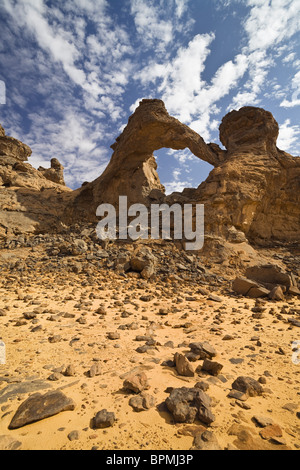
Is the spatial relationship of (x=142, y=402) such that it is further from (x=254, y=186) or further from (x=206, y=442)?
(x=254, y=186)

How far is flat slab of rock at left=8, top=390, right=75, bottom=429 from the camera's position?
180 cm

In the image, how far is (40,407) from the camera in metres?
1.94

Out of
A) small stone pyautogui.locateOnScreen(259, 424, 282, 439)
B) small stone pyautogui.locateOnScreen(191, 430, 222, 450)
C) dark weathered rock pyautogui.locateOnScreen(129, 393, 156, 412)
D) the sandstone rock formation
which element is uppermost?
the sandstone rock formation

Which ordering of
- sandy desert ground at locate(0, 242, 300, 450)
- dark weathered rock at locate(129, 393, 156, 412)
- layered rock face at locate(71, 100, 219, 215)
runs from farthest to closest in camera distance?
1. layered rock face at locate(71, 100, 219, 215)
2. dark weathered rock at locate(129, 393, 156, 412)
3. sandy desert ground at locate(0, 242, 300, 450)

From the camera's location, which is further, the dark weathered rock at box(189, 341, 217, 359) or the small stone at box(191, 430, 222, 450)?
the dark weathered rock at box(189, 341, 217, 359)

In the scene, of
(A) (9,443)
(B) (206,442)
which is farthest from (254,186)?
(A) (9,443)

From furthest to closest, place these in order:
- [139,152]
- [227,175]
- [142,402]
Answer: [139,152] < [227,175] < [142,402]

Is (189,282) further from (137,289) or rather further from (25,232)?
(25,232)

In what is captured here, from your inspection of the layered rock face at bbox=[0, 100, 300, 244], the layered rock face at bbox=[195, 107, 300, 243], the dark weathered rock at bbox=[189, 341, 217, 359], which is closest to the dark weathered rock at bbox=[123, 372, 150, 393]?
the dark weathered rock at bbox=[189, 341, 217, 359]

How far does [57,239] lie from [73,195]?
19.2ft

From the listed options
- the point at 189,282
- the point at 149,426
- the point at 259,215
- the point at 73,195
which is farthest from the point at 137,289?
the point at 73,195

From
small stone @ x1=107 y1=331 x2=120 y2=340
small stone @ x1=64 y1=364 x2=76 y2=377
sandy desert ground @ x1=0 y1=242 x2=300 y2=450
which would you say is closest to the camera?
sandy desert ground @ x1=0 y1=242 x2=300 y2=450

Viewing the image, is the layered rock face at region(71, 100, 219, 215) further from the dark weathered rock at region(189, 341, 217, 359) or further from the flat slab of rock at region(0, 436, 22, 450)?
the flat slab of rock at region(0, 436, 22, 450)
